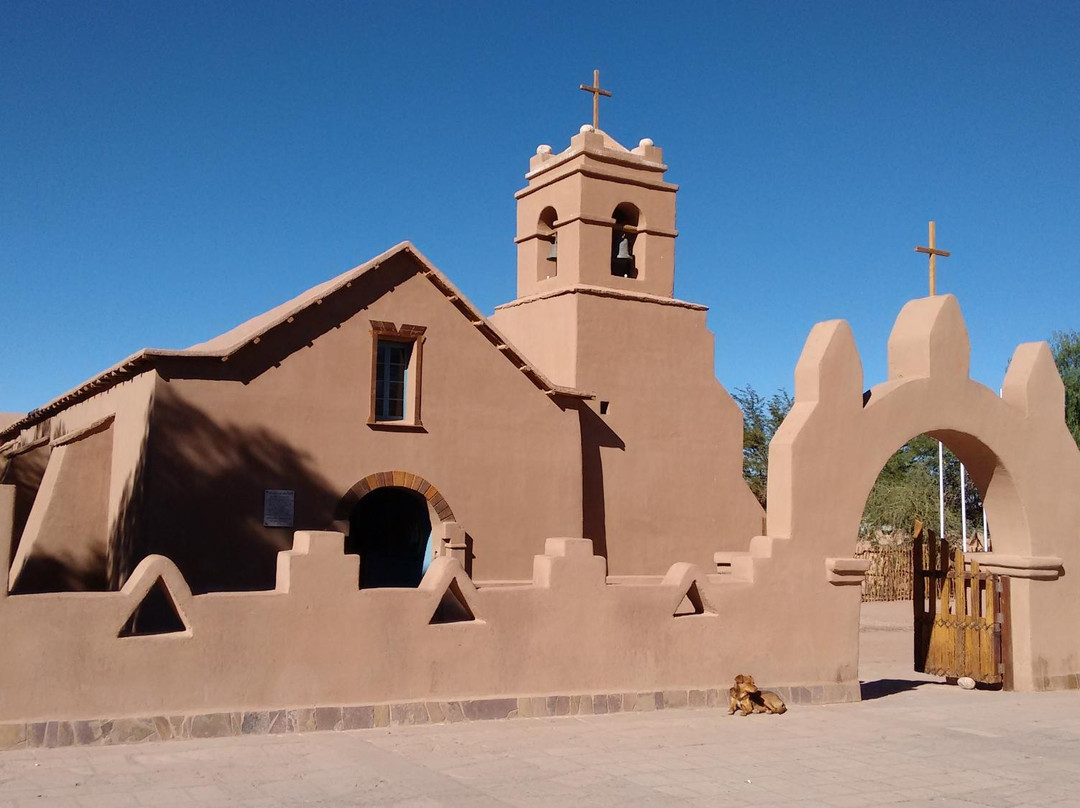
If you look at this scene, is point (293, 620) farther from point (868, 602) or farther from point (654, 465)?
point (868, 602)

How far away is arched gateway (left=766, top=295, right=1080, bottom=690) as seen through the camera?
12.0 meters

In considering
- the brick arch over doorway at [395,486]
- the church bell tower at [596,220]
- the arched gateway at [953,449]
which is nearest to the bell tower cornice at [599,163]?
the church bell tower at [596,220]

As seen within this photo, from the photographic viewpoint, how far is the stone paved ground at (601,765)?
7.39m

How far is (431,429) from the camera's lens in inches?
616

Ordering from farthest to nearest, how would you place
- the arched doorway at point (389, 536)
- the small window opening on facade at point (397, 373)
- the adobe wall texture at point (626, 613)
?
the arched doorway at point (389, 536) < the small window opening on facade at point (397, 373) < the adobe wall texture at point (626, 613)

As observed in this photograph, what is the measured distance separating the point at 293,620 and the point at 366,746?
121 centimetres

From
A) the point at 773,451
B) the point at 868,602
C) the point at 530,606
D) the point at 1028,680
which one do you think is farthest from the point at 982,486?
the point at 868,602

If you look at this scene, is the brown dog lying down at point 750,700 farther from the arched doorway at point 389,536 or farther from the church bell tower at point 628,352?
the arched doorway at point 389,536

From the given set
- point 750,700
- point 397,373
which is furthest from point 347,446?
point 750,700

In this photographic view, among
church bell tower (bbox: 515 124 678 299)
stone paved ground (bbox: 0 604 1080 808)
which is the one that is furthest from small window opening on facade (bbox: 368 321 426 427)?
stone paved ground (bbox: 0 604 1080 808)

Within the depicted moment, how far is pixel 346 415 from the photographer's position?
1505 centimetres

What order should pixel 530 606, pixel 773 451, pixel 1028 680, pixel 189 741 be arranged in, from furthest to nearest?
pixel 1028 680 < pixel 773 451 < pixel 530 606 < pixel 189 741

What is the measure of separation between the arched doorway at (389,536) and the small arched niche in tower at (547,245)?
4.65 metres

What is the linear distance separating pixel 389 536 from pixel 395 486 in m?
2.13
